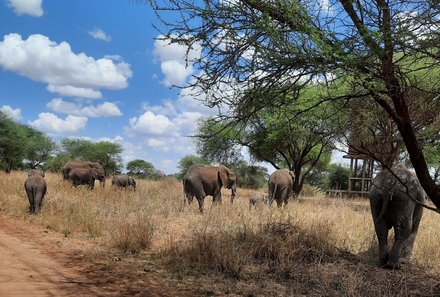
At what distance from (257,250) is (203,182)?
7495 mm

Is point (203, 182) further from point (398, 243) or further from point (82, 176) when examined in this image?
point (398, 243)

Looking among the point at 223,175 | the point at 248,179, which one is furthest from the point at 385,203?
the point at 248,179

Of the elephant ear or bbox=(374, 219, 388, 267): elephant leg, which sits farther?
the elephant ear

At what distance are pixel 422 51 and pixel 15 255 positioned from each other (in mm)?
7062

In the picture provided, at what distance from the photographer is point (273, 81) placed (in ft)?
20.5

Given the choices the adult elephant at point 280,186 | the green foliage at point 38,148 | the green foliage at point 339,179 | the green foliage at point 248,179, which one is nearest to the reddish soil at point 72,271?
the adult elephant at point 280,186

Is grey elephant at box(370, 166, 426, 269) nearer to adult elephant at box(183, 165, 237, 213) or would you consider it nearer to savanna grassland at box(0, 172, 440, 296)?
savanna grassland at box(0, 172, 440, 296)

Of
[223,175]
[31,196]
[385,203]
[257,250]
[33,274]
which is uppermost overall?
[223,175]

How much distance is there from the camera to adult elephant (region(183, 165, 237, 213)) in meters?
15.4

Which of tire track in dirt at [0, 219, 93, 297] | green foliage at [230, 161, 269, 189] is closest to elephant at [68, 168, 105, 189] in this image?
tire track in dirt at [0, 219, 93, 297]

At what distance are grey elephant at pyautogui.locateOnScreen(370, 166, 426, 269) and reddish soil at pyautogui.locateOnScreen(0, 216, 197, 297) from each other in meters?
3.73

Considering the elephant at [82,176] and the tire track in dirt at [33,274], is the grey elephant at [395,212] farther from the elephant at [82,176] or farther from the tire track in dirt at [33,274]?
the elephant at [82,176]

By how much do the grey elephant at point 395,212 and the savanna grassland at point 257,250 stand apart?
0.96 ft

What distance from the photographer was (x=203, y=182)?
617 inches
